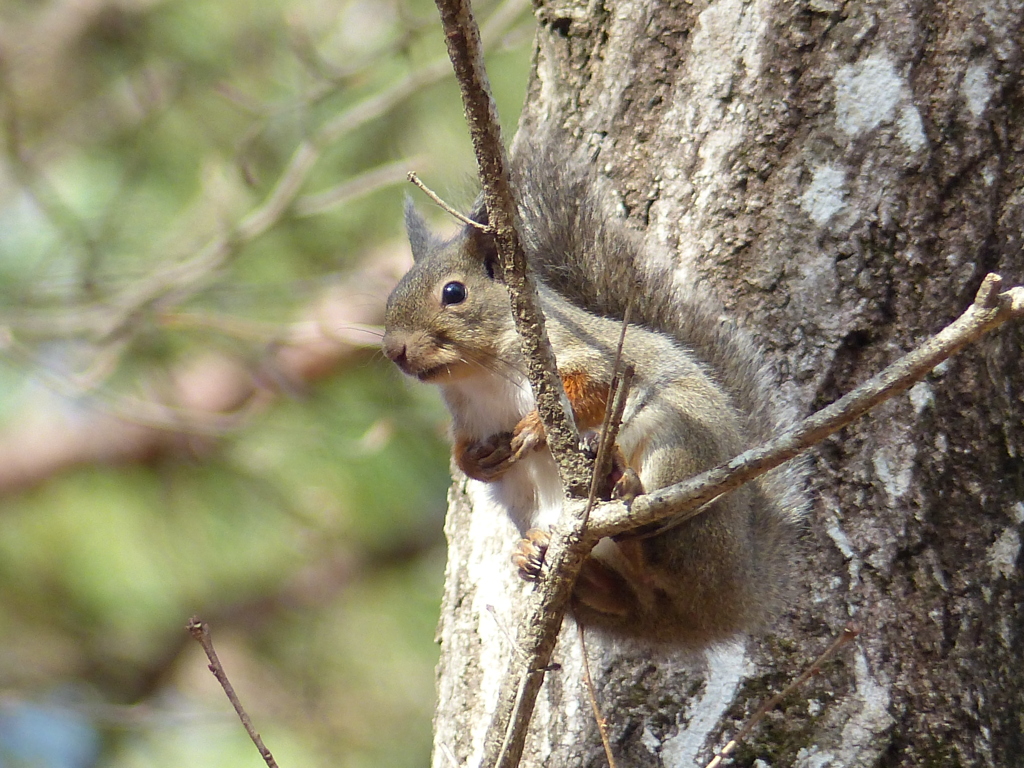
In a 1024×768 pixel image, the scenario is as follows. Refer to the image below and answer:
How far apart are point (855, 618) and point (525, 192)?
0.78 m

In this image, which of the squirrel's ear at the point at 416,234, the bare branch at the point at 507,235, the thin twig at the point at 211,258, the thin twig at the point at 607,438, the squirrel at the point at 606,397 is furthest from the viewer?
the thin twig at the point at 211,258

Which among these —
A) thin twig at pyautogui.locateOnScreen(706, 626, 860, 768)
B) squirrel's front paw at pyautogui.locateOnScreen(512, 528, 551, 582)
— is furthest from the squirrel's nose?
thin twig at pyautogui.locateOnScreen(706, 626, 860, 768)

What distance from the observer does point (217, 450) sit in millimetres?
3605

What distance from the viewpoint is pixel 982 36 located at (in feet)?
5.13

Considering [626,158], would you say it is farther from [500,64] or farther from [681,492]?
[500,64]

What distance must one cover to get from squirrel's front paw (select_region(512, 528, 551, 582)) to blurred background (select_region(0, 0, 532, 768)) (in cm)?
185

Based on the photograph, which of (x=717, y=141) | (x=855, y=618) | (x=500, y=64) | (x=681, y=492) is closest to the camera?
(x=681, y=492)

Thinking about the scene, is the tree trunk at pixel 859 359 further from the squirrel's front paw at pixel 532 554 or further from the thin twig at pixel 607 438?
the thin twig at pixel 607 438

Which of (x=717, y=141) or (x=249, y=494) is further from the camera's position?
(x=249, y=494)

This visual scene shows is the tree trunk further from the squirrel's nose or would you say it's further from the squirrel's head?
the squirrel's nose

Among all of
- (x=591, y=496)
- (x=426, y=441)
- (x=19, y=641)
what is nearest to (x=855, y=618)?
(x=591, y=496)

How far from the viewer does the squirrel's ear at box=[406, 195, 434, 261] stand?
6.21 feet

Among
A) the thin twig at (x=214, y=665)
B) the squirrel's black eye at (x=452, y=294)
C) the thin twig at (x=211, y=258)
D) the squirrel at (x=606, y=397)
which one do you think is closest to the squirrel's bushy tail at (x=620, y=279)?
the squirrel at (x=606, y=397)

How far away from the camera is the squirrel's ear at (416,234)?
74.5 inches
